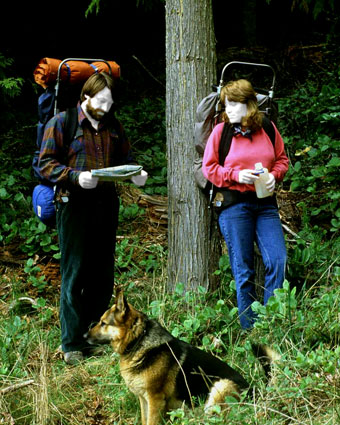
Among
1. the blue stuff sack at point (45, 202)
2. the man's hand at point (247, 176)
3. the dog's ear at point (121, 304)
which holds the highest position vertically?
the man's hand at point (247, 176)

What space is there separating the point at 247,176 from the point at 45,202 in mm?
1717

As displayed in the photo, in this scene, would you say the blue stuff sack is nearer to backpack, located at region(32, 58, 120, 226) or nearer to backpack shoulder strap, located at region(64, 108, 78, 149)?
backpack, located at region(32, 58, 120, 226)

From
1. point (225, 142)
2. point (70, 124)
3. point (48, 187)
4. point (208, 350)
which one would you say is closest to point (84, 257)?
point (48, 187)

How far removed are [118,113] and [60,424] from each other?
22.6 feet

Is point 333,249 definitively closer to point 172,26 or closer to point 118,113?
point 172,26

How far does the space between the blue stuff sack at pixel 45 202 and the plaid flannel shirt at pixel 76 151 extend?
27 cm

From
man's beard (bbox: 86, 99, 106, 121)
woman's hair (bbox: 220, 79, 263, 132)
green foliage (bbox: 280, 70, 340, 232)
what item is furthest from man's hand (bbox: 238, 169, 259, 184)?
green foliage (bbox: 280, 70, 340, 232)

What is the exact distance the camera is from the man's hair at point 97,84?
4.44 m

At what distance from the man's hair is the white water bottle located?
135 cm

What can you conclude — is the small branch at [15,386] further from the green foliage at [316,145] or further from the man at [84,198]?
the green foliage at [316,145]

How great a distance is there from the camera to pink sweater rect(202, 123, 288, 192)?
4.50 metres

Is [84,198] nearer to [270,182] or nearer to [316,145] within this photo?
[270,182]

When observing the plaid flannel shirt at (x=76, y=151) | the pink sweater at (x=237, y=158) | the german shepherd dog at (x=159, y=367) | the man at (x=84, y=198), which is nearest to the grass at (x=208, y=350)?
the german shepherd dog at (x=159, y=367)

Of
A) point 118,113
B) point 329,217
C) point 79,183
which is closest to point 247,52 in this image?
point 118,113
